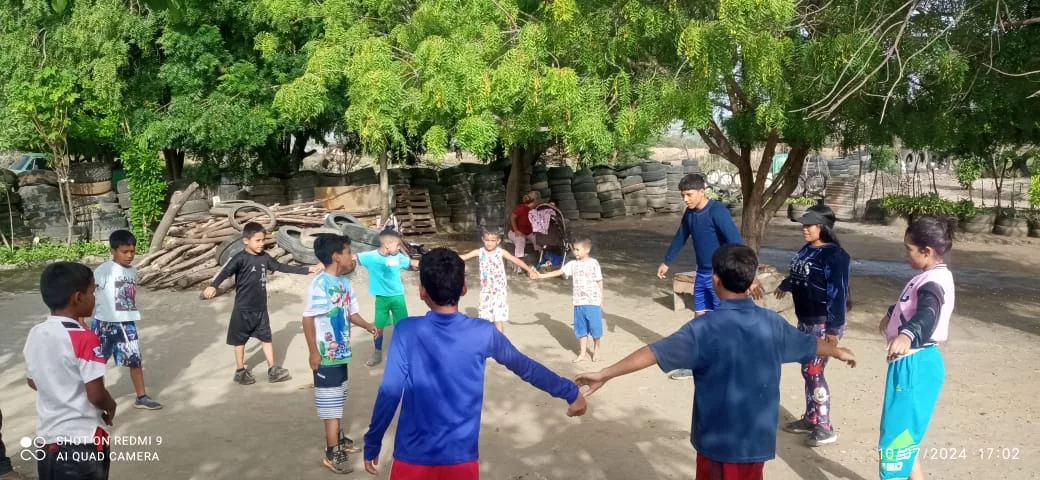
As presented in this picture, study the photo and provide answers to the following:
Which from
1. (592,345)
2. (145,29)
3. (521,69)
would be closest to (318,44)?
(145,29)

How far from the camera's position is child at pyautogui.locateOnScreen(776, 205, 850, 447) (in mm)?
4836

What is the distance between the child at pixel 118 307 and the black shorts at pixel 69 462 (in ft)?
8.38

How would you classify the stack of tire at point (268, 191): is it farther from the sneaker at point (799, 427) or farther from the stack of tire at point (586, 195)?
the sneaker at point (799, 427)

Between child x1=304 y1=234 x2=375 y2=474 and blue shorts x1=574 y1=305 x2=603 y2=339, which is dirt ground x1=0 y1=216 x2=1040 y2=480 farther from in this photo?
blue shorts x1=574 y1=305 x2=603 y2=339

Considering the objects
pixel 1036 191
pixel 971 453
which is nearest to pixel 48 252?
pixel 971 453

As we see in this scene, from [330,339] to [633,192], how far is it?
1971 centimetres

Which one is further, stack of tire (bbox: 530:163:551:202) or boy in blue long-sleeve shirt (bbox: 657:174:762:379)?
stack of tire (bbox: 530:163:551:202)

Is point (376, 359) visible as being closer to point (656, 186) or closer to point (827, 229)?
point (827, 229)

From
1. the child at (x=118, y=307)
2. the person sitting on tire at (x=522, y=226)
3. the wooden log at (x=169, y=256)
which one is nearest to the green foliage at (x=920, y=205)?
the person sitting on tire at (x=522, y=226)

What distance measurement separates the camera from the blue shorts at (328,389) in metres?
4.54

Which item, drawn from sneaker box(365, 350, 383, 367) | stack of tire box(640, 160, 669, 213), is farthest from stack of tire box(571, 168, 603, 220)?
sneaker box(365, 350, 383, 367)

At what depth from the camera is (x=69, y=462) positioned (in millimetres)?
3227

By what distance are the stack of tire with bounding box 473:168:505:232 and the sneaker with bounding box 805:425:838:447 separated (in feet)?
50.5

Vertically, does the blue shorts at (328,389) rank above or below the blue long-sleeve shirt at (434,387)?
below
